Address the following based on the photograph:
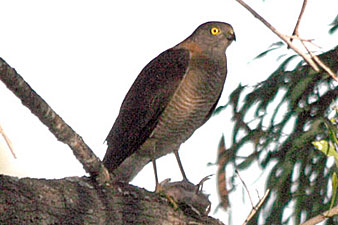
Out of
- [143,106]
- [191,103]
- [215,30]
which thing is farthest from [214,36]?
[143,106]

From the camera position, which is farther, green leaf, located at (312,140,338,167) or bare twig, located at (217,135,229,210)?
bare twig, located at (217,135,229,210)

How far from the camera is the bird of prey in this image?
429cm

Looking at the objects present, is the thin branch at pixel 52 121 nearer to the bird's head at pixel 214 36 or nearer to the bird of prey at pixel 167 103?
the bird of prey at pixel 167 103

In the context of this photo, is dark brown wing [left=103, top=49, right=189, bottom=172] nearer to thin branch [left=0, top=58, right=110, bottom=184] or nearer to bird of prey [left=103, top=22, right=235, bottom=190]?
bird of prey [left=103, top=22, right=235, bottom=190]

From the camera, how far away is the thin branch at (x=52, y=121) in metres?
2.46

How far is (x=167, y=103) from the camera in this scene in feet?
14.2

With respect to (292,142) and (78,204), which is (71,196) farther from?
(292,142)

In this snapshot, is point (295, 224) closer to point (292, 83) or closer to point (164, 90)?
point (292, 83)

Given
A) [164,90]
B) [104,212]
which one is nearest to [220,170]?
[164,90]

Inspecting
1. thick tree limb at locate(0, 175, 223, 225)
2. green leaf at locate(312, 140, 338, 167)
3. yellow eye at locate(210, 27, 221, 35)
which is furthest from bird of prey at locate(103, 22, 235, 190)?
green leaf at locate(312, 140, 338, 167)

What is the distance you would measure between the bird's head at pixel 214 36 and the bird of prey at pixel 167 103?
7 cm

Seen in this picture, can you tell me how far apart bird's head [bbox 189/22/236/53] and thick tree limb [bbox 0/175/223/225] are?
1591mm

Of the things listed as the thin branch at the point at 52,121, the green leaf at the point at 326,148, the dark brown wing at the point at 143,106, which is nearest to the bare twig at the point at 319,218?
the green leaf at the point at 326,148

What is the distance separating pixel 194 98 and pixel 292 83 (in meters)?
0.78
